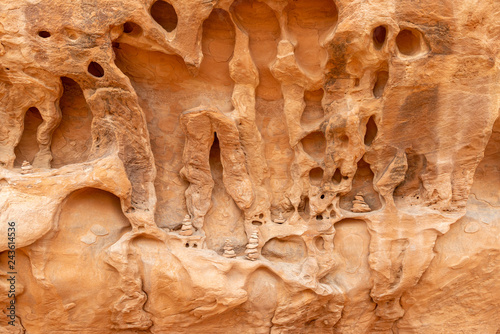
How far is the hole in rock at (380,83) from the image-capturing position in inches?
147

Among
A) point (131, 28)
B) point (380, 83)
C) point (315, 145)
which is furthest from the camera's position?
point (315, 145)

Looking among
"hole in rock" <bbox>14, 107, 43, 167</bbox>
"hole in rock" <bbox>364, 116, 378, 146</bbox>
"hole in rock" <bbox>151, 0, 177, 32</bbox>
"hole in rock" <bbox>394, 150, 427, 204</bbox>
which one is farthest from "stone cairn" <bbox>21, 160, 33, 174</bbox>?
"hole in rock" <bbox>394, 150, 427, 204</bbox>

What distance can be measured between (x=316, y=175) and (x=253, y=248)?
1002 millimetres

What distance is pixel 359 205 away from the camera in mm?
3910

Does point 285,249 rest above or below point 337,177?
below

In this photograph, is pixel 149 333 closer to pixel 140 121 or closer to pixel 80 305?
pixel 80 305

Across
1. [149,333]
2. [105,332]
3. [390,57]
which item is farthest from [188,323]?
[390,57]

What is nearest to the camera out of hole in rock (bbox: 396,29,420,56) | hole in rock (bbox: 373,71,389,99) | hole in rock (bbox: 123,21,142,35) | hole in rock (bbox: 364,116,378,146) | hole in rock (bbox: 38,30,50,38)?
hole in rock (bbox: 38,30,50,38)

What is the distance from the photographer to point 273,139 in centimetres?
404

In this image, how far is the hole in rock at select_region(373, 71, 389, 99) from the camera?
12.2ft

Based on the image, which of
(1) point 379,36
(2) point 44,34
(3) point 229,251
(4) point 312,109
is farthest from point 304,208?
(2) point 44,34

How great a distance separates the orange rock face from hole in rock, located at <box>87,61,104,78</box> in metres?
0.10

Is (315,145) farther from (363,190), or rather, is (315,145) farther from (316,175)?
(363,190)

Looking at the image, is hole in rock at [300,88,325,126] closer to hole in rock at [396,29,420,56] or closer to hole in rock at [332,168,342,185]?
hole in rock at [332,168,342,185]
